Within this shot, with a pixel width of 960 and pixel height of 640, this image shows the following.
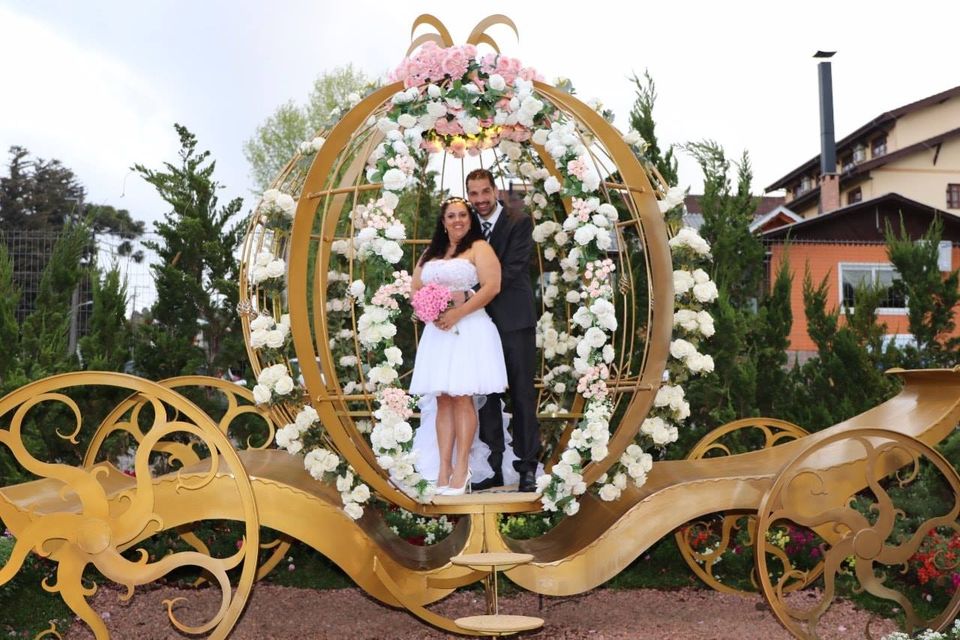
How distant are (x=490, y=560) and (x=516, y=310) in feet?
5.17

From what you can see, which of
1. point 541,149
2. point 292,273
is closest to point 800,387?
point 541,149

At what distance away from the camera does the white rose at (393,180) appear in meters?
4.48

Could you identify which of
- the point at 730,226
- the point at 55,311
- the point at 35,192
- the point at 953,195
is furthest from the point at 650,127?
the point at 35,192

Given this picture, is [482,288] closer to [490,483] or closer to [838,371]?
[490,483]

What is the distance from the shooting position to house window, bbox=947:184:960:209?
24.9 metres

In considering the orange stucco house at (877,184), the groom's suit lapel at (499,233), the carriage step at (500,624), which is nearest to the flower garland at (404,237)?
the groom's suit lapel at (499,233)

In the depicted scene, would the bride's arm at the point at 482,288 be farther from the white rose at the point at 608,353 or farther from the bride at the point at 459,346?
the white rose at the point at 608,353

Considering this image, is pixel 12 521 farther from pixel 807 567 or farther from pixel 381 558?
pixel 807 567

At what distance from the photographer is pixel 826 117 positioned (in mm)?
22344

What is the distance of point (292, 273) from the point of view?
4.45 meters

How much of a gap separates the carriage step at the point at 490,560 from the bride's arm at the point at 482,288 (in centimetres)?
133

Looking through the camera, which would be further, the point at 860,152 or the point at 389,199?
the point at 860,152

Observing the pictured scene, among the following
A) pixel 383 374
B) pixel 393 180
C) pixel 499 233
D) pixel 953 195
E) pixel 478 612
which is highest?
pixel 953 195

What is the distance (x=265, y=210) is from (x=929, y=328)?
506 cm
